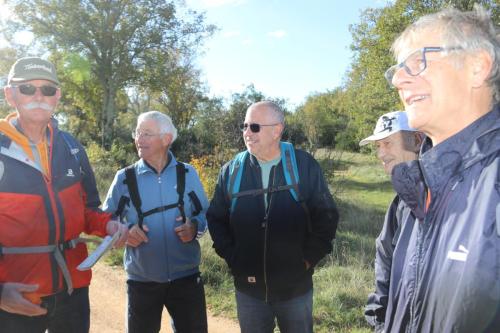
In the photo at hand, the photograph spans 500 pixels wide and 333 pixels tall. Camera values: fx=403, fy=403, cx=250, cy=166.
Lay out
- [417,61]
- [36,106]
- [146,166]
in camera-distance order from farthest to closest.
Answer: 1. [146,166]
2. [36,106]
3. [417,61]

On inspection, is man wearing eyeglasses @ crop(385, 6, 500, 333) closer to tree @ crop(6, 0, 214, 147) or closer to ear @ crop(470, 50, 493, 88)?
ear @ crop(470, 50, 493, 88)

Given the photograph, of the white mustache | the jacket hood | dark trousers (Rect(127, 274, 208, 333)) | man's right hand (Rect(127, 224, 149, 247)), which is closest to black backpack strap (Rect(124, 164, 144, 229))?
man's right hand (Rect(127, 224, 149, 247))

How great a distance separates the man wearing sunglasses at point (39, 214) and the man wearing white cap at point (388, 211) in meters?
1.76

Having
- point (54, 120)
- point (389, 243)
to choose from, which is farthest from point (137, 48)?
point (389, 243)

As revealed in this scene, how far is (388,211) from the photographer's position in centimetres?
213

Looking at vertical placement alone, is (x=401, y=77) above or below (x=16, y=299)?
above

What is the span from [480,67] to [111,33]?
2544cm

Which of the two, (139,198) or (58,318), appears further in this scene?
(139,198)

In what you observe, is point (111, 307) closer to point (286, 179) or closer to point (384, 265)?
point (286, 179)

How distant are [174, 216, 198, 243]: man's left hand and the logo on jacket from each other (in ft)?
7.32

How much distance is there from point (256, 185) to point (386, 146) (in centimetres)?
96

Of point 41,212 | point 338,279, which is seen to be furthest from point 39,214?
point 338,279

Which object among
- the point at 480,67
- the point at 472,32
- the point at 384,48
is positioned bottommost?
the point at 480,67

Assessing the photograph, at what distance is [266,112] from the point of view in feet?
10.2
